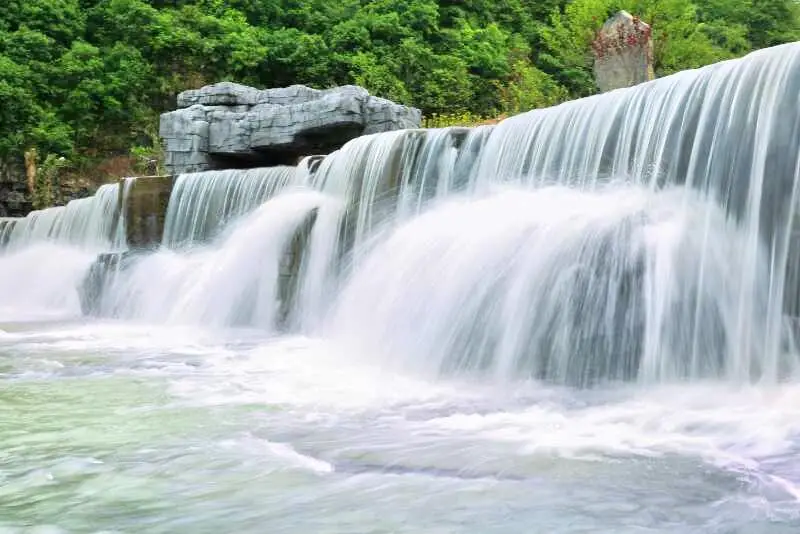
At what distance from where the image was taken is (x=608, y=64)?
1487 centimetres

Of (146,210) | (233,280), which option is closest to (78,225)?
(146,210)

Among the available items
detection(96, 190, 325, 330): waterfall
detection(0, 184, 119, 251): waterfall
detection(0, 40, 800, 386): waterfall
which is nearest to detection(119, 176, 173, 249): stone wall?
detection(0, 184, 119, 251): waterfall

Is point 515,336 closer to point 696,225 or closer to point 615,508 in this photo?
point 696,225

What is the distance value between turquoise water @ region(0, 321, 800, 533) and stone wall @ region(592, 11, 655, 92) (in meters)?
10.9

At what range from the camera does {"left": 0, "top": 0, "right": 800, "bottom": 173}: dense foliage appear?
860 inches

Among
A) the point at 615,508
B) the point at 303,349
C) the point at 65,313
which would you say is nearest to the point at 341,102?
the point at 65,313

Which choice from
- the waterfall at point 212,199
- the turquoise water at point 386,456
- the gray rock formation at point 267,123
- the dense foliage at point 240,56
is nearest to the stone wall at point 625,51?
the gray rock formation at point 267,123

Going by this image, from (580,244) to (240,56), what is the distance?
1926 cm

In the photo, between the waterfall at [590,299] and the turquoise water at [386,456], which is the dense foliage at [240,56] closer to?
the waterfall at [590,299]

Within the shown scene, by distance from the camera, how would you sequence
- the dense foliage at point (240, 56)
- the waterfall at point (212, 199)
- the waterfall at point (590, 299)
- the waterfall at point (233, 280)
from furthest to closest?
1. the dense foliage at point (240, 56)
2. the waterfall at point (212, 199)
3. the waterfall at point (233, 280)
4. the waterfall at point (590, 299)

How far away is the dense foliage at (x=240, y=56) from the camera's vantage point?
2184cm

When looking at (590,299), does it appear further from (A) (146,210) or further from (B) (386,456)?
(A) (146,210)

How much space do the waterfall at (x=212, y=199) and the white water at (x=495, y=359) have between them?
2.63 meters

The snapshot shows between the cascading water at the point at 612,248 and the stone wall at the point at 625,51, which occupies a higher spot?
the stone wall at the point at 625,51
